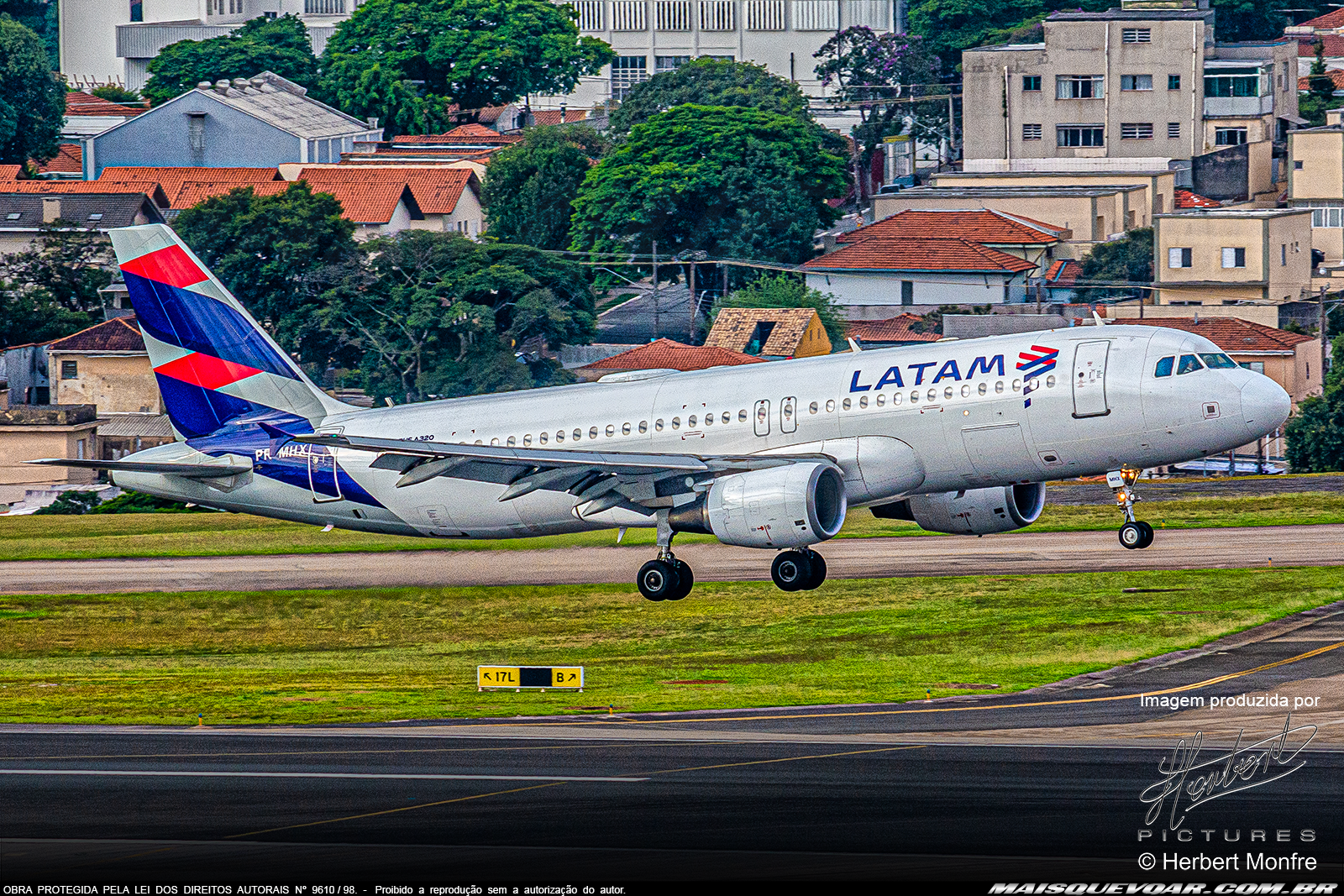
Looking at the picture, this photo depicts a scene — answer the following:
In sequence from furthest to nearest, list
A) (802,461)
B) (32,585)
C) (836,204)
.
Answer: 1. (836,204)
2. (32,585)
3. (802,461)

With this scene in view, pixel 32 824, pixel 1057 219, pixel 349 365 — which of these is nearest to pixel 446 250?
pixel 349 365

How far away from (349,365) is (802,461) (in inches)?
3396

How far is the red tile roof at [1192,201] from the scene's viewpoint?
163 m

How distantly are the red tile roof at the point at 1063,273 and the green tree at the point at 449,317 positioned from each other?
3514cm

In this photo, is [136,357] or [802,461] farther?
[136,357]

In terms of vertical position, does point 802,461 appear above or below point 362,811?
above

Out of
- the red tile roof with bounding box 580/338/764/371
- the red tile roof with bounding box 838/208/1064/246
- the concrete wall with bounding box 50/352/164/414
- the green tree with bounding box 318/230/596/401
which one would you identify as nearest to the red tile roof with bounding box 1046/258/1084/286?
the red tile roof with bounding box 838/208/1064/246

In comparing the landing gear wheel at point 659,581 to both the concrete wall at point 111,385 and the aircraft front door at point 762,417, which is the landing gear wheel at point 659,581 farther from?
the concrete wall at point 111,385

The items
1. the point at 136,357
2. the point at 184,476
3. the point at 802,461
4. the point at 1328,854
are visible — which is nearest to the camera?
the point at 1328,854

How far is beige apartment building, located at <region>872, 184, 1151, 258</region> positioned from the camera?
153875mm

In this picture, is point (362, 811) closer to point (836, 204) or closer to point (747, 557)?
point (747, 557)

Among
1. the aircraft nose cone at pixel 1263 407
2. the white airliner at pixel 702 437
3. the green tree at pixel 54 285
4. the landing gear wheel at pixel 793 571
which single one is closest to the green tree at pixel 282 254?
the green tree at pixel 54 285

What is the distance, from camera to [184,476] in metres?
52.9

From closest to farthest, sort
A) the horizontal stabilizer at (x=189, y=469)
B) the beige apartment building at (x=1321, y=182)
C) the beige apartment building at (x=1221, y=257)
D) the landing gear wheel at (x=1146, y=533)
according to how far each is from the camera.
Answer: the landing gear wheel at (x=1146, y=533)
the horizontal stabilizer at (x=189, y=469)
the beige apartment building at (x=1221, y=257)
the beige apartment building at (x=1321, y=182)
